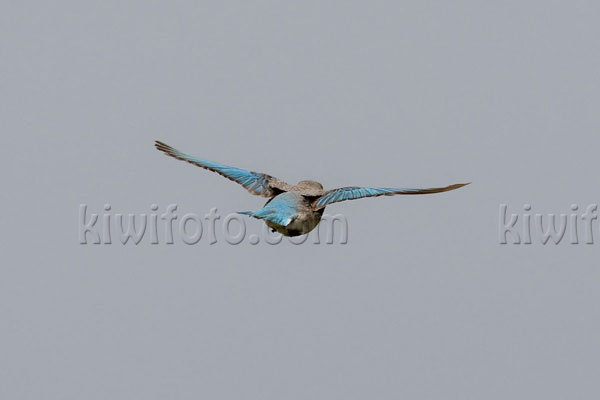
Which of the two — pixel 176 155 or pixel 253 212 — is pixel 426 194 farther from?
pixel 176 155

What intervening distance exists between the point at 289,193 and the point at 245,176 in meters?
0.78

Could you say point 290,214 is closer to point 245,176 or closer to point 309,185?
point 309,185

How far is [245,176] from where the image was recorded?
41.3 feet

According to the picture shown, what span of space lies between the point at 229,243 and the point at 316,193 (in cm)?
129

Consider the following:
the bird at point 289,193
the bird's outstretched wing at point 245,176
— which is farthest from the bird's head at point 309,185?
the bird's outstretched wing at point 245,176

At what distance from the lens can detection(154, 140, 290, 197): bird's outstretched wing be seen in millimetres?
12461

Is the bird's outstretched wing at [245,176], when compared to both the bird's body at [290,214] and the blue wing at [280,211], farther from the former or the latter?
the blue wing at [280,211]

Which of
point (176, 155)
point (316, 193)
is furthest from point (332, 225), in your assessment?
point (176, 155)

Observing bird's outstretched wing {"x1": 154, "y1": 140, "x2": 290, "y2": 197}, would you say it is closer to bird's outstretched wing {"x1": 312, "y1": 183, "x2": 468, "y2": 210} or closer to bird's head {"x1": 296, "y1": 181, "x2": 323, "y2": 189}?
bird's head {"x1": 296, "y1": 181, "x2": 323, "y2": 189}

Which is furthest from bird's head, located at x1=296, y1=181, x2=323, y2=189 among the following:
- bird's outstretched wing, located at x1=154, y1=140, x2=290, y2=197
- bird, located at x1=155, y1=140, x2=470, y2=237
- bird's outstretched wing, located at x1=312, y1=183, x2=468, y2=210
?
bird's outstretched wing, located at x1=312, y1=183, x2=468, y2=210

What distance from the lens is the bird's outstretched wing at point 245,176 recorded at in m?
12.5

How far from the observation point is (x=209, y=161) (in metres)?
12.7

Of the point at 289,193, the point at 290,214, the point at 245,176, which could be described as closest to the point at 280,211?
the point at 290,214

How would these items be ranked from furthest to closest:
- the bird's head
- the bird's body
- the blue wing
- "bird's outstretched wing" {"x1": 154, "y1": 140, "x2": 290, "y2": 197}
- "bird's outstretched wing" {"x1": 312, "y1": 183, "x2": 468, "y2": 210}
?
"bird's outstretched wing" {"x1": 154, "y1": 140, "x2": 290, "y2": 197} → the bird's head → "bird's outstretched wing" {"x1": 312, "y1": 183, "x2": 468, "y2": 210} → the bird's body → the blue wing
